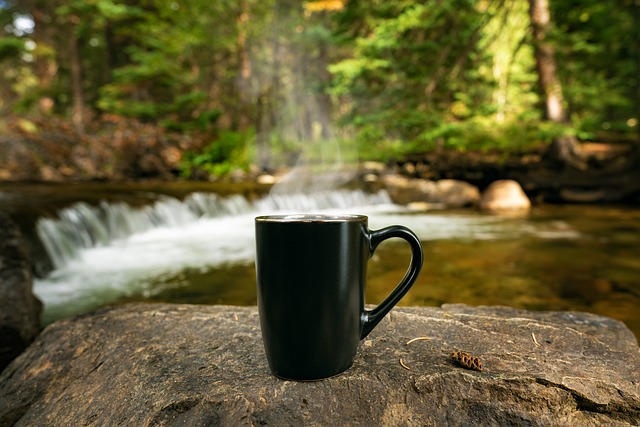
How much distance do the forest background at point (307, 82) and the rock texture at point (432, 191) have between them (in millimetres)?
1014

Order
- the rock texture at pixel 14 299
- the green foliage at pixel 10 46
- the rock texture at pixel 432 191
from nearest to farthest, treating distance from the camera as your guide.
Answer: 1. the rock texture at pixel 14 299
2. the rock texture at pixel 432 191
3. the green foliage at pixel 10 46

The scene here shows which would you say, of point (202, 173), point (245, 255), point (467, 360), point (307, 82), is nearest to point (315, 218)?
point (467, 360)

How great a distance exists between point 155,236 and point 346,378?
20.2 feet

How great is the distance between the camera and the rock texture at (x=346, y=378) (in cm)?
79

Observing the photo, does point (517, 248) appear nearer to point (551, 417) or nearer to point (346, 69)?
point (551, 417)

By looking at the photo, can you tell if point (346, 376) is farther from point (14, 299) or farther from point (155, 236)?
point (155, 236)

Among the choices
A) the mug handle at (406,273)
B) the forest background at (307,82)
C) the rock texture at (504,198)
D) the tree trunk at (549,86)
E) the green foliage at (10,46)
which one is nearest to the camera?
the mug handle at (406,273)

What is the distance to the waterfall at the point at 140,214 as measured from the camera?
4.88 meters

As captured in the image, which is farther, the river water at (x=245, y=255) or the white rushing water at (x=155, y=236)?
the white rushing water at (x=155, y=236)

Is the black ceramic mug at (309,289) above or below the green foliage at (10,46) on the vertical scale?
below

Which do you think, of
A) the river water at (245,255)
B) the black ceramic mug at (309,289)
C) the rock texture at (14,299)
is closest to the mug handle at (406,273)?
the black ceramic mug at (309,289)

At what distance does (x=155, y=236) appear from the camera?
633 cm

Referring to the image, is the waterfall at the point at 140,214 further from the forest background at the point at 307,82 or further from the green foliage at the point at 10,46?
the green foliage at the point at 10,46

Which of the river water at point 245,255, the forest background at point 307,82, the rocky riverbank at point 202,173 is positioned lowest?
the river water at point 245,255
